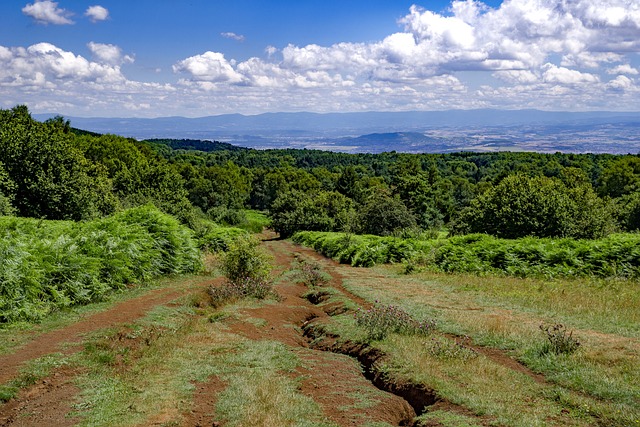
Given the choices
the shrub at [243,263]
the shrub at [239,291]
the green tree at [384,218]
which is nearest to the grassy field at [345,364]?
the shrub at [239,291]

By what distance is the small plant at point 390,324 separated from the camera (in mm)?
12883

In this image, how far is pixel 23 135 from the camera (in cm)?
4247

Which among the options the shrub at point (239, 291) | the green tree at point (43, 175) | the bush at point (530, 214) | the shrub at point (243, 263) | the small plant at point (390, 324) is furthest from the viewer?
the bush at point (530, 214)

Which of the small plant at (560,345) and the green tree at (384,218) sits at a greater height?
the small plant at (560,345)

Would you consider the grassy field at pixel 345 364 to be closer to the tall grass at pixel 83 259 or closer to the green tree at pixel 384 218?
the tall grass at pixel 83 259

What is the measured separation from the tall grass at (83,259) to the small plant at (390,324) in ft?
29.8

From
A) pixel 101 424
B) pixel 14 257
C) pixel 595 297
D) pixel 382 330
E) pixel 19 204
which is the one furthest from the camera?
pixel 19 204

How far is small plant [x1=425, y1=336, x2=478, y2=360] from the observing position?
10.8 metres

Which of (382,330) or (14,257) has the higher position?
(14,257)

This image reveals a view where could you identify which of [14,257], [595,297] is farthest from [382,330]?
[14,257]

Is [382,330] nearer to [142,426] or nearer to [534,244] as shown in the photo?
[142,426]

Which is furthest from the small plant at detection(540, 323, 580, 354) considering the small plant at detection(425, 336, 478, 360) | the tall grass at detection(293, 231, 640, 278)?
the tall grass at detection(293, 231, 640, 278)

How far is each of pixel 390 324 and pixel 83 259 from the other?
10907 mm

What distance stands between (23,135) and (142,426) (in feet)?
140
